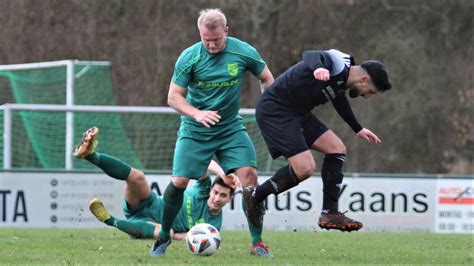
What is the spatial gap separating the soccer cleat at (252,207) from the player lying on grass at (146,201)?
26.4 inches

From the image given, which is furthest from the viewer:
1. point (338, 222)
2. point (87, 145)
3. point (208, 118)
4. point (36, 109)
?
point (36, 109)

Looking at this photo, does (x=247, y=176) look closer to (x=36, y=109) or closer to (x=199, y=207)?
(x=199, y=207)

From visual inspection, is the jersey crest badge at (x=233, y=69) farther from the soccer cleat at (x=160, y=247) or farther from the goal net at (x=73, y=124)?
Result: the goal net at (x=73, y=124)

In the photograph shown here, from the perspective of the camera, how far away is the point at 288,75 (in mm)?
8719

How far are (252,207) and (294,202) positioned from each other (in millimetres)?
6123

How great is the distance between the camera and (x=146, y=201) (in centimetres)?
1045

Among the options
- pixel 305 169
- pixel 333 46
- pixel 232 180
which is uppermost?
pixel 333 46

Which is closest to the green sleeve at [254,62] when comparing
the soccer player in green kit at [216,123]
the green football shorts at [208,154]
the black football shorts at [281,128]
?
the soccer player in green kit at [216,123]

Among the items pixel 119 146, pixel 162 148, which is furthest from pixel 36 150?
pixel 162 148

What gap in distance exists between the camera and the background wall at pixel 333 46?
24.6 metres

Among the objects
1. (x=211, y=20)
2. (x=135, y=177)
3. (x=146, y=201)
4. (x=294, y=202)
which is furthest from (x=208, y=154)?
(x=294, y=202)

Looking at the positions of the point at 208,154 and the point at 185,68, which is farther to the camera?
the point at 208,154

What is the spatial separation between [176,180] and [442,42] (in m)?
19.1

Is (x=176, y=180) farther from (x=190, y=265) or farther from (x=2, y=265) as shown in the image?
(x=2, y=265)
